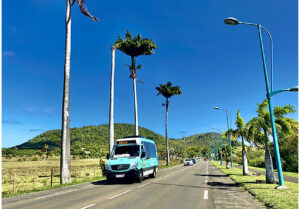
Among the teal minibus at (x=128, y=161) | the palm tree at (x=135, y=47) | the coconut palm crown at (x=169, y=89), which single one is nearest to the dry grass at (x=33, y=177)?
the teal minibus at (x=128, y=161)

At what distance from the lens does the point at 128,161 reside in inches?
598

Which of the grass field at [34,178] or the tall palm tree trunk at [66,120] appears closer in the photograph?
the grass field at [34,178]

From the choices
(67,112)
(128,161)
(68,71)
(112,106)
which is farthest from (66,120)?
(112,106)

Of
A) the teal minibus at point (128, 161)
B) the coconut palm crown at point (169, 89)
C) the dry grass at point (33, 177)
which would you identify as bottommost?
the dry grass at point (33, 177)

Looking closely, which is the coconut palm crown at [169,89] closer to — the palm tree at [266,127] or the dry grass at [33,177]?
the dry grass at [33,177]

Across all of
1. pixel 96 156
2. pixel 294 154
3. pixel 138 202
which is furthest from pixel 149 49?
pixel 96 156

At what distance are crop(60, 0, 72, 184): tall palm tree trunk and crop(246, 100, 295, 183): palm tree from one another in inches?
513

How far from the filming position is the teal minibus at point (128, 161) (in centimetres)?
1498

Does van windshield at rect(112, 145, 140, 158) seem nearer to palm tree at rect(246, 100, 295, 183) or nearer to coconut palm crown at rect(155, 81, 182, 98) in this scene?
palm tree at rect(246, 100, 295, 183)

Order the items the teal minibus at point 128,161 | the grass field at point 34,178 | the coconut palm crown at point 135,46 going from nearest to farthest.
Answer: the grass field at point 34,178 → the teal minibus at point 128,161 → the coconut palm crown at point 135,46

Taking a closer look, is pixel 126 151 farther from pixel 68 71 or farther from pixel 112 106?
pixel 112 106

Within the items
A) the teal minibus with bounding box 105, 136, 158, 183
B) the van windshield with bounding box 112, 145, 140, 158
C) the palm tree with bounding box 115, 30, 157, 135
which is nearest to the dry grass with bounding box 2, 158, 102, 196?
the van windshield with bounding box 112, 145, 140, 158

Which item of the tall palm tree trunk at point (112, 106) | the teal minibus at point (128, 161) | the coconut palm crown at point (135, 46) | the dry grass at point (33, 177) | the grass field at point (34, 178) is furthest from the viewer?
the coconut palm crown at point (135, 46)

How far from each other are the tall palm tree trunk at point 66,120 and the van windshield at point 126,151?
3.40 m
